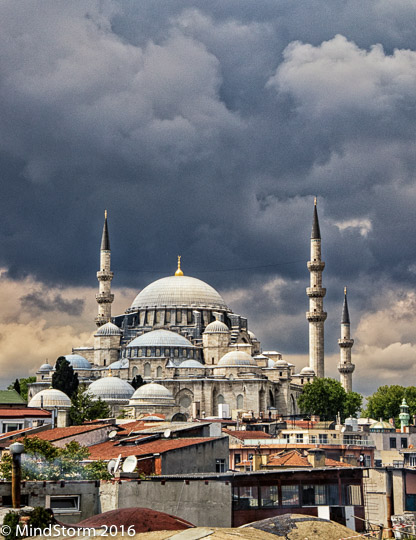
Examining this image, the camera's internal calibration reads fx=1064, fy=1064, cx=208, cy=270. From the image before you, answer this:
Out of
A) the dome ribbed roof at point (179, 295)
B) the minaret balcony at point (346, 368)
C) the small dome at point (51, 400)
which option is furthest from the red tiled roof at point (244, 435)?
the minaret balcony at point (346, 368)

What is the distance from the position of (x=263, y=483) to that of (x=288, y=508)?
0.71 m

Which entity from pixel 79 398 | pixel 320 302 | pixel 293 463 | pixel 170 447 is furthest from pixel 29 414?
pixel 320 302

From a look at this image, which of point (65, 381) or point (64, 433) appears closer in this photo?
point (64, 433)

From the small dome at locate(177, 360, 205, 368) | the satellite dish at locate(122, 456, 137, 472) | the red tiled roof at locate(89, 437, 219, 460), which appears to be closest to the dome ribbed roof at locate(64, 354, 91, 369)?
the small dome at locate(177, 360, 205, 368)

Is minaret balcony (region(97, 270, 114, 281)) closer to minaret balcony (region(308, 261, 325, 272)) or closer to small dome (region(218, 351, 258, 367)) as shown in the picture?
small dome (region(218, 351, 258, 367))

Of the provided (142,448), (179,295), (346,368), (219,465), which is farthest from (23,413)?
(346,368)

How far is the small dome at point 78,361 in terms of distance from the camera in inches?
3066

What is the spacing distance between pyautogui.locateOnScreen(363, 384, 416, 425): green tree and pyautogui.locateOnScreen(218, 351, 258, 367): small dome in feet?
53.5

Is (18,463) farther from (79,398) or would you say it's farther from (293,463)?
(79,398)

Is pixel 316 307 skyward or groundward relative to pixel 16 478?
skyward

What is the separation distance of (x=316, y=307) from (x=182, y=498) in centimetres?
6164

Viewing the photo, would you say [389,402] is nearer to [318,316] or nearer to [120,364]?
[318,316]

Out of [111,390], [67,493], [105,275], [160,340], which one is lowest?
[67,493]

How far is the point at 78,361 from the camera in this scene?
78.3m
